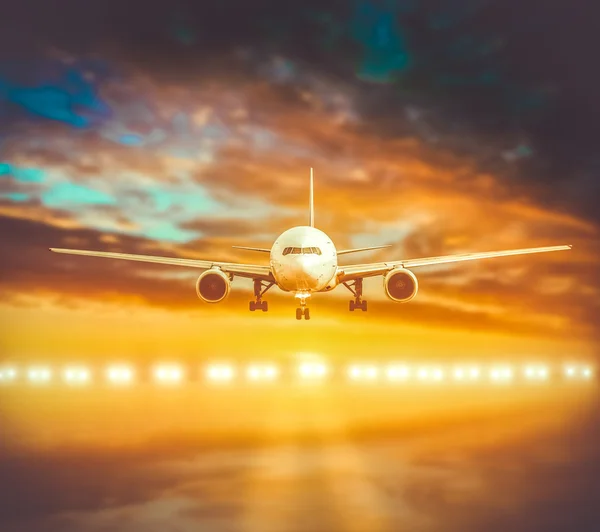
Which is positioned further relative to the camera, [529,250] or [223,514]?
[529,250]

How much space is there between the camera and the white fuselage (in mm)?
38625

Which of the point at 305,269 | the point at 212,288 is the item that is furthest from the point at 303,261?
the point at 212,288

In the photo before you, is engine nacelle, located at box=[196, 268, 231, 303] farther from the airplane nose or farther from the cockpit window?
the airplane nose

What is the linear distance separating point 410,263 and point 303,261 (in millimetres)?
9258

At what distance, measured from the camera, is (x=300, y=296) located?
136 feet

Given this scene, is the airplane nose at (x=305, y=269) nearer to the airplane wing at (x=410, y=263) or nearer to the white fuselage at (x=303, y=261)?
the white fuselage at (x=303, y=261)

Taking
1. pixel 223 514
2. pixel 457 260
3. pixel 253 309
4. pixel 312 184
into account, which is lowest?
pixel 223 514

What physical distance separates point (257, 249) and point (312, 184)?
2063cm

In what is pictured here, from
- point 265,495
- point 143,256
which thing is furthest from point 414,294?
point 265,495

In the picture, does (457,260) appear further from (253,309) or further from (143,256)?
(143,256)

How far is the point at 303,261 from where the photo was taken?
3838 cm

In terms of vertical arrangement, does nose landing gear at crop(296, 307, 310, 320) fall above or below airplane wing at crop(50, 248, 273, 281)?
below

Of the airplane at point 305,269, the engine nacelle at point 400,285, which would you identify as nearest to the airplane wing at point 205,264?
the airplane at point 305,269

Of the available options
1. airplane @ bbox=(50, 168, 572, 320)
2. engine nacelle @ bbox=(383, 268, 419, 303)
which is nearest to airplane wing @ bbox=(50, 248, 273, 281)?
airplane @ bbox=(50, 168, 572, 320)
